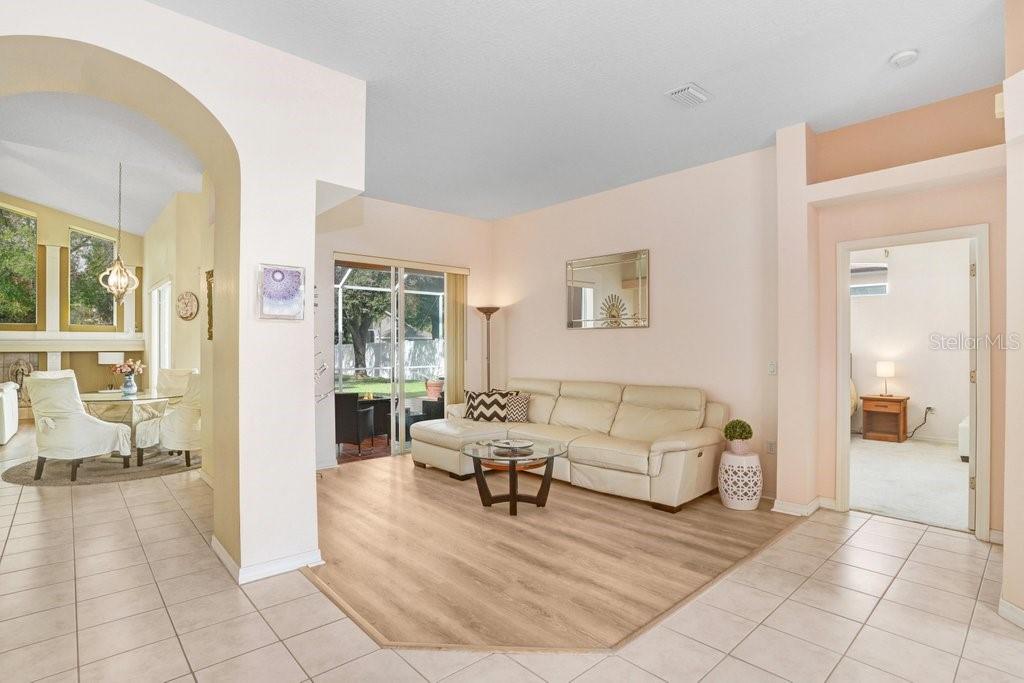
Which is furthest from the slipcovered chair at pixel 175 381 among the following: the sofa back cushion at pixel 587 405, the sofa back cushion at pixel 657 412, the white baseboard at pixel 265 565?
the sofa back cushion at pixel 657 412

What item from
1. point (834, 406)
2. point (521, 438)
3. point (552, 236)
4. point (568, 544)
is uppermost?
point (552, 236)

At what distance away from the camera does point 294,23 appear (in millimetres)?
2645

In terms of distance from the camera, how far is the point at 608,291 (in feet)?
18.5

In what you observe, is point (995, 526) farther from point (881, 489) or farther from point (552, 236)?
point (552, 236)

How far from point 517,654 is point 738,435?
2.75 metres

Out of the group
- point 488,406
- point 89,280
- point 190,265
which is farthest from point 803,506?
point 89,280

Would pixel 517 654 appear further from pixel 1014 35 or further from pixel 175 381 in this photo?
pixel 175 381

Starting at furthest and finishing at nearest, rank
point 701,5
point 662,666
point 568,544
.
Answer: point 568,544 → point 701,5 → point 662,666

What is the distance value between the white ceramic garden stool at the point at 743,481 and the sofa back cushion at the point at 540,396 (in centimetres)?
206

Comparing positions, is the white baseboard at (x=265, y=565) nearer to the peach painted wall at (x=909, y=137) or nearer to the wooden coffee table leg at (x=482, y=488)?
the wooden coffee table leg at (x=482, y=488)

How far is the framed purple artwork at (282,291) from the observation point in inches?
112

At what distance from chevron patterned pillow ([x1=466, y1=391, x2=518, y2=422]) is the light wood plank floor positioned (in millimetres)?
1165

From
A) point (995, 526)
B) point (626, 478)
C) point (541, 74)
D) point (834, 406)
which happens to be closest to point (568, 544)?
point (626, 478)

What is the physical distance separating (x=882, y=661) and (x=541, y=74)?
3.43 metres
